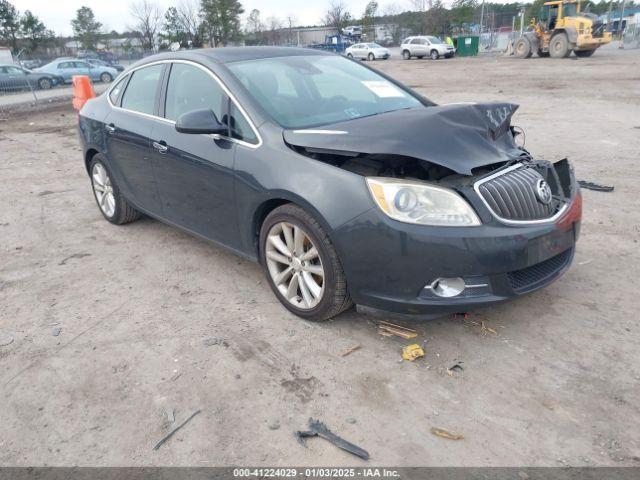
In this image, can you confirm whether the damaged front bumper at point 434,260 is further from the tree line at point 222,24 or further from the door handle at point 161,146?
the tree line at point 222,24

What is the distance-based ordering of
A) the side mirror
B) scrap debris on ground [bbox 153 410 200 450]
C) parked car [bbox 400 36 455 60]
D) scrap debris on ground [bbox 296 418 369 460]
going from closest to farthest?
1. scrap debris on ground [bbox 296 418 369 460]
2. scrap debris on ground [bbox 153 410 200 450]
3. the side mirror
4. parked car [bbox 400 36 455 60]

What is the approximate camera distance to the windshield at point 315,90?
11.9ft

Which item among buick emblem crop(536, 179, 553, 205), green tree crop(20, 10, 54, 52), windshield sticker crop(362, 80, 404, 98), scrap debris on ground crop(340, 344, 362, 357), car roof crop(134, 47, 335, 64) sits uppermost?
green tree crop(20, 10, 54, 52)

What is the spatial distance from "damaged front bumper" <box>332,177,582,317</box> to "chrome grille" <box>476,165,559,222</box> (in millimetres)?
83

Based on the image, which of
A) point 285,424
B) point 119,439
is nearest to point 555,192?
point 285,424

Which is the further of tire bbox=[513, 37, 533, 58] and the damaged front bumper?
tire bbox=[513, 37, 533, 58]

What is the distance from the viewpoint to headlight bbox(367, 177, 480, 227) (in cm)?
280

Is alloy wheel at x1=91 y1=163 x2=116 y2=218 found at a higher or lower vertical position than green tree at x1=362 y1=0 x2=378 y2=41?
lower

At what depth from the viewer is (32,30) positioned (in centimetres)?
5694

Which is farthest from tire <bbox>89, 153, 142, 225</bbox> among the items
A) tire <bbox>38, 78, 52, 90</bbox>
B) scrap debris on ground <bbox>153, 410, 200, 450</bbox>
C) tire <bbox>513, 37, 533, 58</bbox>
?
tire <bbox>513, 37, 533, 58</bbox>

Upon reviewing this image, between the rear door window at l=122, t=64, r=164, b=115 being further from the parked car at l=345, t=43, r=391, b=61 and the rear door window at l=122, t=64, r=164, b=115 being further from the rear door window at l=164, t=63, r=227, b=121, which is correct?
the parked car at l=345, t=43, r=391, b=61

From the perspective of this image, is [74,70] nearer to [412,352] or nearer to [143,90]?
[143,90]

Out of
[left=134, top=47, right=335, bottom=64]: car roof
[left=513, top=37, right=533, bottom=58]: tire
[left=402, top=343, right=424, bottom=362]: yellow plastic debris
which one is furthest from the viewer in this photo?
[left=513, top=37, right=533, bottom=58]: tire

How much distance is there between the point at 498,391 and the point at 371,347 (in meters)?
0.76
